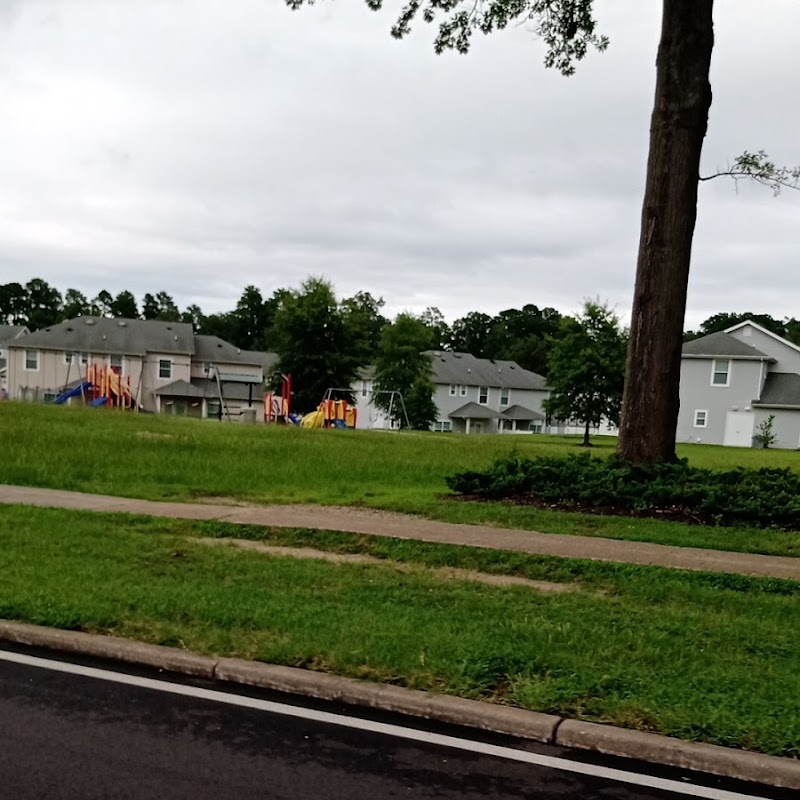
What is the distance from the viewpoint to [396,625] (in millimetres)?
5781

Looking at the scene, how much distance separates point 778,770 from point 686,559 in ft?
15.5

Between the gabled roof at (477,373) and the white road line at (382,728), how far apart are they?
2527 inches

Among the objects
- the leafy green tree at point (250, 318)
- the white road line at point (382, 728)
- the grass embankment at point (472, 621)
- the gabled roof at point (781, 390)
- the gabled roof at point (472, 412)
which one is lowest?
the white road line at point (382, 728)

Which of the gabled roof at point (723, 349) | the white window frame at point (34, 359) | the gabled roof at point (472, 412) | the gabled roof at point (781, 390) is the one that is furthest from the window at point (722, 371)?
the white window frame at point (34, 359)

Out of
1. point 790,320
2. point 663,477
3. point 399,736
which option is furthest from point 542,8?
point 790,320

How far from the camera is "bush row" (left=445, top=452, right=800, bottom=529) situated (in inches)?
421

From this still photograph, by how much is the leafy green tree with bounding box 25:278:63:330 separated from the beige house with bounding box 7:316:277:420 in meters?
60.3

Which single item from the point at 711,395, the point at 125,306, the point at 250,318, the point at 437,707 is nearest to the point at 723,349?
the point at 711,395

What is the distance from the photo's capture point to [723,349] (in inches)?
1969

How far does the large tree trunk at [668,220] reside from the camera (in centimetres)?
1202

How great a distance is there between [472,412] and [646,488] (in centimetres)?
5922

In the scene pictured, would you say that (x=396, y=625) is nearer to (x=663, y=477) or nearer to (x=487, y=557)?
(x=487, y=557)

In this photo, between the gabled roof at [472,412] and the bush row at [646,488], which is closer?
the bush row at [646,488]

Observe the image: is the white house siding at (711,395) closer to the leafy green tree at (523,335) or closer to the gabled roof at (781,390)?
the gabled roof at (781,390)
